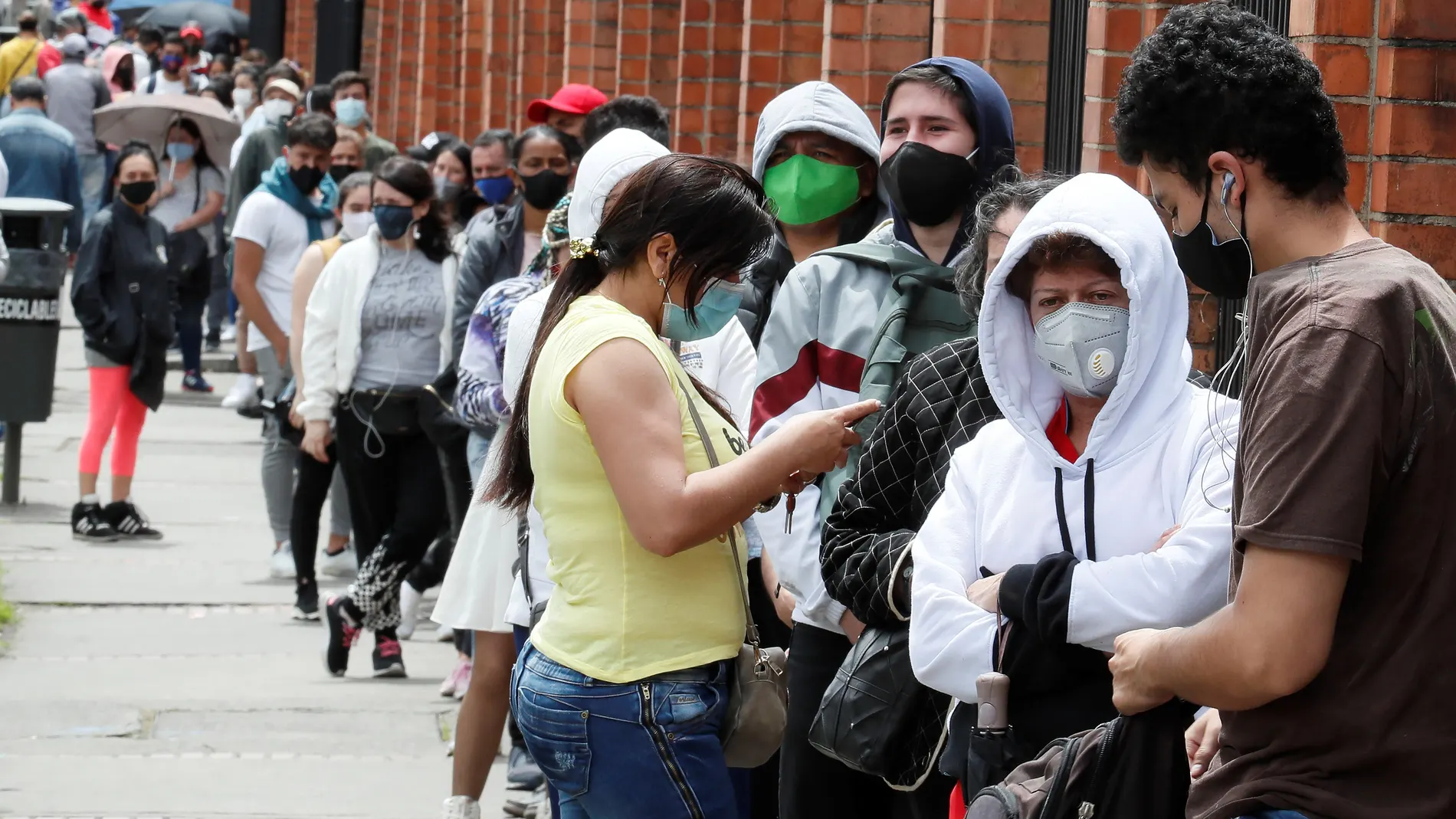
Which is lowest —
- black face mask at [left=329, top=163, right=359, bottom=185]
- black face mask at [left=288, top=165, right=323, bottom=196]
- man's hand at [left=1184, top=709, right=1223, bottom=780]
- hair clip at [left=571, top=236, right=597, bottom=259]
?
man's hand at [left=1184, top=709, right=1223, bottom=780]

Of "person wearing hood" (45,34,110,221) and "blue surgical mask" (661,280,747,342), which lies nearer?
"blue surgical mask" (661,280,747,342)

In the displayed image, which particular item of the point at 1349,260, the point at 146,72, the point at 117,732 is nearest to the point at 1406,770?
the point at 1349,260

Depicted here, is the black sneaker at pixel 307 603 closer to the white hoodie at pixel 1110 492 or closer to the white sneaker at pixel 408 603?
the white sneaker at pixel 408 603

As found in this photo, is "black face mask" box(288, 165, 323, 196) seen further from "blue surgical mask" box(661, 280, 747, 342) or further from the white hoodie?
the white hoodie

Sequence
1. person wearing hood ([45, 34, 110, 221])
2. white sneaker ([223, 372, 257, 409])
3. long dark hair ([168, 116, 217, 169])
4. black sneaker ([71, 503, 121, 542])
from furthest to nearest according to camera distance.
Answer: person wearing hood ([45, 34, 110, 221]) → long dark hair ([168, 116, 217, 169]) → white sneaker ([223, 372, 257, 409]) → black sneaker ([71, 503, 121, 542])

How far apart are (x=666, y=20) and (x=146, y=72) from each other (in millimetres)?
14003

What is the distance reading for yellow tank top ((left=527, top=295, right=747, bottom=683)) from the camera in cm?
327

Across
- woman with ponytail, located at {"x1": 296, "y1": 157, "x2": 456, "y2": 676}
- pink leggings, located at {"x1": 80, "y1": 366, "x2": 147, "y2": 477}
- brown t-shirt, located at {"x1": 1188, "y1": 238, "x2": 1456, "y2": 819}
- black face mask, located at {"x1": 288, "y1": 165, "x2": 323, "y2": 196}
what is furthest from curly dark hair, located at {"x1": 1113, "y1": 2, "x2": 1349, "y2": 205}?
pink leggings, located at {"x1": 80, "y1": 366, "x2": 147, "y2": 477}

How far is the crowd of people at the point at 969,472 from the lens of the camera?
227 cm

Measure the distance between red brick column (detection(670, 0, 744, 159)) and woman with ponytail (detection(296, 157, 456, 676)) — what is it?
6.98 feet

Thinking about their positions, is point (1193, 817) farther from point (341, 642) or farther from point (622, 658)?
point (341, 642)

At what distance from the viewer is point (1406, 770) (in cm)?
229

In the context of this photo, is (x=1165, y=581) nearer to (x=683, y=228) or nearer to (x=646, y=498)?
(x=646, y=498)

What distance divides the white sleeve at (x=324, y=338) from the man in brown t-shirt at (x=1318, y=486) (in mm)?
5769
